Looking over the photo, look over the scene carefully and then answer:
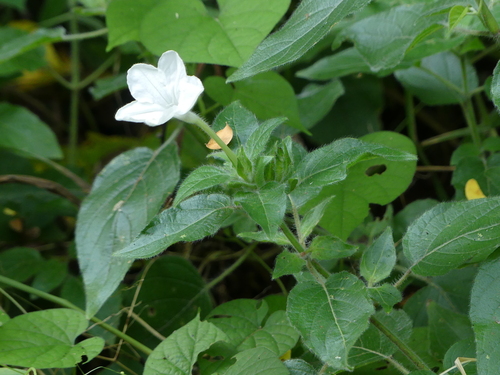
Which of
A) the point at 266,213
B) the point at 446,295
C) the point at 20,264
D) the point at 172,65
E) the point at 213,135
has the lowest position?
the point at 446,295

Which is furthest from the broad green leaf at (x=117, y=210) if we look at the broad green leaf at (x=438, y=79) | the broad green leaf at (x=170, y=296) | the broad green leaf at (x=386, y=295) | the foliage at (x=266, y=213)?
the broad green leaf at (x=438, y=79)

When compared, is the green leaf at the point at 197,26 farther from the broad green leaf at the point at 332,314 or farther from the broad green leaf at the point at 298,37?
the broad green leaf at the point at 332,314

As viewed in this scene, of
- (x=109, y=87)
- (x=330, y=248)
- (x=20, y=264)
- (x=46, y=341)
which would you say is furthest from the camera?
(x=109, y=87)

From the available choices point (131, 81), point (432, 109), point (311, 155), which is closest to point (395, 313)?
point (311, 155)

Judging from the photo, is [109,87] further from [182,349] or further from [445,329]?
[445,329]

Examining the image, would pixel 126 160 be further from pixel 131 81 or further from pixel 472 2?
pixel 472 2

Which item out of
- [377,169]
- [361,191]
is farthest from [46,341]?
[377,169]

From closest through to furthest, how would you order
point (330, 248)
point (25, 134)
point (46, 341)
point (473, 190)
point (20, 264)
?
1. point (330, 248)
2. point (46, 341)
3. point (473, 190)
4. point (20, 264)
5. point (25, 134)
